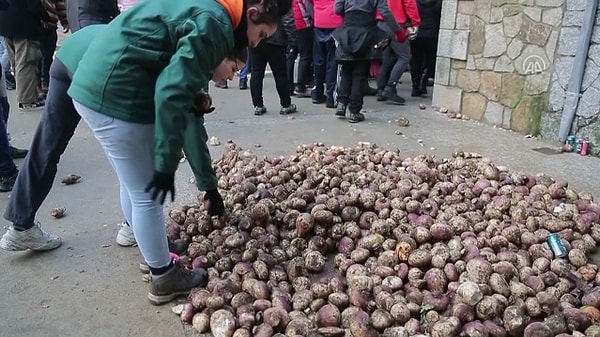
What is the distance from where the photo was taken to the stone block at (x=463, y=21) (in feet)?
20.0

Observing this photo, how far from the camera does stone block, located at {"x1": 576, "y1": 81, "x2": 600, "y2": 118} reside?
15.9ft

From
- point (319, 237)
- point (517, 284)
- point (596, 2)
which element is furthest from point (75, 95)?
point (596, 2)

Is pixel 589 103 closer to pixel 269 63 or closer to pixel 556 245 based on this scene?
pixel 556 245

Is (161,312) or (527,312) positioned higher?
(527,312)

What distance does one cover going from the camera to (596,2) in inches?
183

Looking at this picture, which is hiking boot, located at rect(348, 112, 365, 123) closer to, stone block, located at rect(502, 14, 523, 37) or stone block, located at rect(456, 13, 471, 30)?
stone block, located at rect(456, 13, 471, 30)

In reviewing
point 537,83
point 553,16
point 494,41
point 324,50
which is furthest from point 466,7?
point 324,50

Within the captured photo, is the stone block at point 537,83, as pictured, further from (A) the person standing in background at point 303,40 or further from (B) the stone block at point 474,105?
(A) the person standing in background at point 303,40

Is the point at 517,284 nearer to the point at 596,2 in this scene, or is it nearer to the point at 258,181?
the point at 258,181

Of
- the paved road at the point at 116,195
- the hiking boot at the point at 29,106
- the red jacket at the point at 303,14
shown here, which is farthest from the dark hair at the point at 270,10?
the hiking boot at the point at 29,106

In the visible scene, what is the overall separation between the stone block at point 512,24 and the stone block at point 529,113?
2.20 ft

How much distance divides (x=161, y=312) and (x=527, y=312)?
1592 millimetres

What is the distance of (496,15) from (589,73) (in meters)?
1.25

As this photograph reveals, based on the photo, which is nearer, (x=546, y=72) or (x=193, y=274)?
(x=193, y=274)
